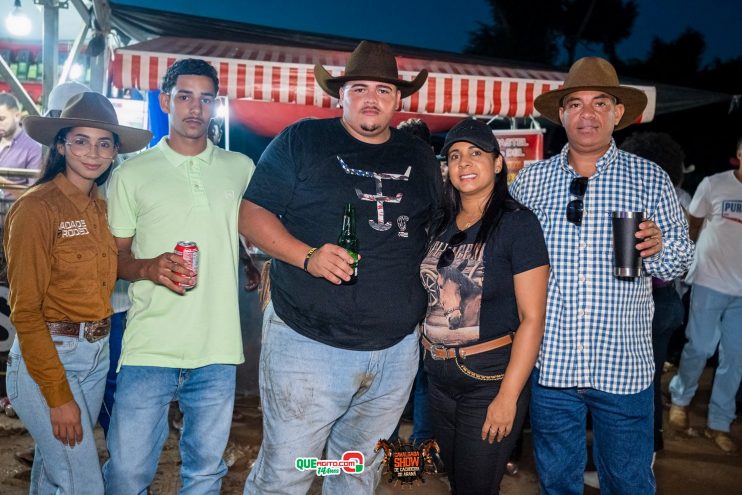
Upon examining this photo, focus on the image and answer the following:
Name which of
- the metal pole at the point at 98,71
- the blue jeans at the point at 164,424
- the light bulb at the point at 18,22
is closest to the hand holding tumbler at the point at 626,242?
the blue jeans at the point at 164,424

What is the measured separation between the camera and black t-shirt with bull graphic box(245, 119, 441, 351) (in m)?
2.60

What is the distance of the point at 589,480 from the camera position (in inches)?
169

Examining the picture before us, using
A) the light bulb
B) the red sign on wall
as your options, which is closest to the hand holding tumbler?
the red sign on wall

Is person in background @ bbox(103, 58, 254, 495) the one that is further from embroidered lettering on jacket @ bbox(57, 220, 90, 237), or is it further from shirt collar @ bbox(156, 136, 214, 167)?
embroidered lettering on jacket @ bbox(57, 220, 90, 237)

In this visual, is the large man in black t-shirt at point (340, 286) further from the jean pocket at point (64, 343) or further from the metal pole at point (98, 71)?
the metal pole at point (98, 71)


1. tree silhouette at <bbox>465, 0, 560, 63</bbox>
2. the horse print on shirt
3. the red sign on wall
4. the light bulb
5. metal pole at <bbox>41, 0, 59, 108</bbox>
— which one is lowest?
the horse print on shirt

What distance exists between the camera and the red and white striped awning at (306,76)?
278 inches

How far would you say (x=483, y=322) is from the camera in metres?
2.63

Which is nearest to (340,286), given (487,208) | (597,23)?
(487,208)

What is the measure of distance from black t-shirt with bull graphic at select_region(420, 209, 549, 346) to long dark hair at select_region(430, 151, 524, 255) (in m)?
0.03

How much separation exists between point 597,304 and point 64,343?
98.6 inches

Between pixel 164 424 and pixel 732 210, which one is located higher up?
pixel 732 210

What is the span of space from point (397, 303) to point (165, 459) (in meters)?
2.76
